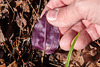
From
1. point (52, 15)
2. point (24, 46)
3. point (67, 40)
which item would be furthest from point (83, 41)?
point (24, 46)

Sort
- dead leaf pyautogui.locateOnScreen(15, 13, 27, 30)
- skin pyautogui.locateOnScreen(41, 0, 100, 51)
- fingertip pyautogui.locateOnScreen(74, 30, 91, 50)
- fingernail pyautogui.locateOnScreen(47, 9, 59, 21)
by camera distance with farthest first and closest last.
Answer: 1. dead leaf pyautogui.locateOnScreen(15, 13, 27, 30)
2. fingertip pyautogui.locateOnScreen(74, 30, 91, 50)
3. fingernail pyautogui.locateOnScreen(47, 9, 59, 21)
4. skin pyautogui.locateOnScreen(41, 0, 100, 51)

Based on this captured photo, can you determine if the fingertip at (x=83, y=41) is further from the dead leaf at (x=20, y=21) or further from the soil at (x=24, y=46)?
the dead leaf at (x=20, y=21)

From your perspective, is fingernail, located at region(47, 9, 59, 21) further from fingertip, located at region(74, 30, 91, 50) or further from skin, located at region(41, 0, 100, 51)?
fingertip, located at region(74, 30, 91, 50)

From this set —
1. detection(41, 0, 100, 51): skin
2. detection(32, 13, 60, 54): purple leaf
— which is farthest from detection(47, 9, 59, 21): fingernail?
detection(32, 13, 60, 54): purple leaf

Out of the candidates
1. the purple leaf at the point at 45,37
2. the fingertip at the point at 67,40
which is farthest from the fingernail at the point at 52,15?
the fingertip at the point at 67,40

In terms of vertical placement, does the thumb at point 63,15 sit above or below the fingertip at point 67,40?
above

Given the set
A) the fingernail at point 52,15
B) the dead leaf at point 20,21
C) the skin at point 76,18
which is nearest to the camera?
the skin at point 76,18
